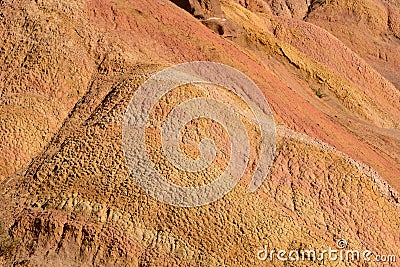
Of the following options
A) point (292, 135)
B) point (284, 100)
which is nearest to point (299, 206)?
point (292, 135)

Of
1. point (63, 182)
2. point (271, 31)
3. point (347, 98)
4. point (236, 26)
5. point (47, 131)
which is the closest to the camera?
point (63, 182)

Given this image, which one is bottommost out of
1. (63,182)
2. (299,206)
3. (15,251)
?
(15,251)

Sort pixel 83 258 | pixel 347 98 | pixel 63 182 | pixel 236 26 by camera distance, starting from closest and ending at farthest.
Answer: pixel 83 258 < pixel 63 182 < pixel 236 26 < pixel 347 98

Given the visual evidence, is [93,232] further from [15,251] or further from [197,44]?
[197,44]

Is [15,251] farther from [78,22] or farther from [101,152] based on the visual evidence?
[78,22]

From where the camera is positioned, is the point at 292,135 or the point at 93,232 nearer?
the point at 93,232

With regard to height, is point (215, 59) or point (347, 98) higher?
point (215, 59)

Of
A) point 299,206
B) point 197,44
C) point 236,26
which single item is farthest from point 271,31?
point 299,206
